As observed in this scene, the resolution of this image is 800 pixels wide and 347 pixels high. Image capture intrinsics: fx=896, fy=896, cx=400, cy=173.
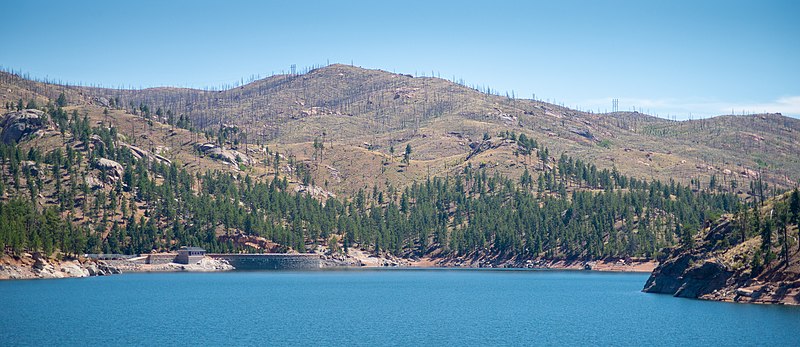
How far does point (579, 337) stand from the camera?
82.2m

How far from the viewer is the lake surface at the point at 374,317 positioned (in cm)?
8044

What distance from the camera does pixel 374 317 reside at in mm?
100625

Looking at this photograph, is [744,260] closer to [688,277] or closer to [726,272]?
[726,272]

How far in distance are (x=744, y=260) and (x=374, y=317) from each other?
1712 inches

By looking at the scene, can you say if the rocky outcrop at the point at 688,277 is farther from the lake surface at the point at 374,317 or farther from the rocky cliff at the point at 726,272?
the lake surface at the point at 374,317

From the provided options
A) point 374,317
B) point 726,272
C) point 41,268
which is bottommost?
point 374,317

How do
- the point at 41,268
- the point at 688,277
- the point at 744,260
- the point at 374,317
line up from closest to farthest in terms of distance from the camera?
1. the point at 374,317
2. the point at 744,260
3. the point at 688,277
4. the point at 41,268

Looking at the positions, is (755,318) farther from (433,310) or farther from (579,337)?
(433,310)

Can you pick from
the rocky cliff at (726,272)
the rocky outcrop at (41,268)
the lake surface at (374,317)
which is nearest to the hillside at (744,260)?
the rocky cliff at (726,272)

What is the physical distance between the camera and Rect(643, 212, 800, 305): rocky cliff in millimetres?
97500

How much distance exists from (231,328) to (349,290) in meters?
57.6

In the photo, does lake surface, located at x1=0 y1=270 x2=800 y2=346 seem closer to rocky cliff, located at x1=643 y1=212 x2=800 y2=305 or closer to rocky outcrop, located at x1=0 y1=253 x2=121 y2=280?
rocky cliff, located at x1=643 y1=212 x2=800 y2=305

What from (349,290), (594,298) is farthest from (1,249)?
(594,298)

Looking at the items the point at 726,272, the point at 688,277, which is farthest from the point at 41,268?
the point at 726,272
